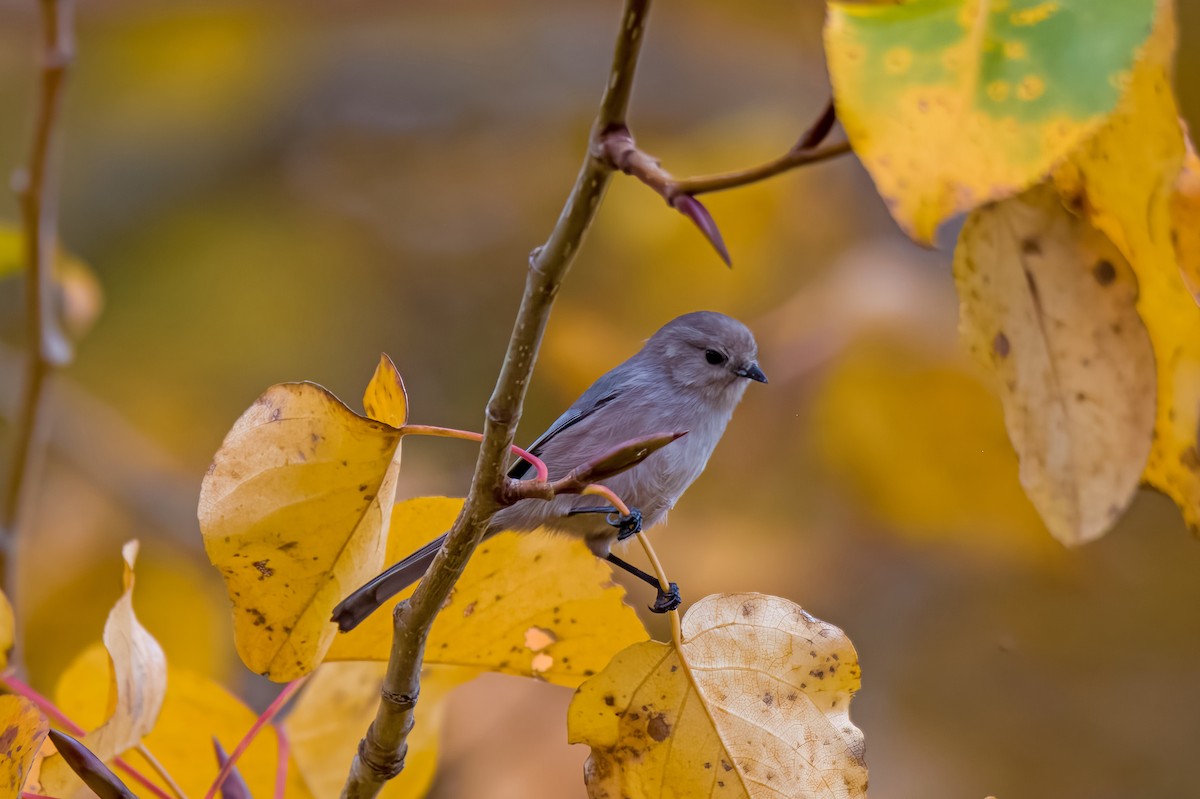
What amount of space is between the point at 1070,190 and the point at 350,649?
849mm

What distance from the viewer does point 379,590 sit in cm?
141

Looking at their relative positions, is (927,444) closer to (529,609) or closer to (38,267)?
(529,609)

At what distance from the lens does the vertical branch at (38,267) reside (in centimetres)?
159

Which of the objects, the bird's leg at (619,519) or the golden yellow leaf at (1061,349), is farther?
the bird's leg at (619,519)

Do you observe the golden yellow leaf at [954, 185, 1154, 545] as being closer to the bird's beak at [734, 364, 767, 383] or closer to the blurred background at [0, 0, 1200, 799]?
the bird's beak at [734, 364, 767, 383]

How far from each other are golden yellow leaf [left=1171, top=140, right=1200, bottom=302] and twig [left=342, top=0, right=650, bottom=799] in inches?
17.0

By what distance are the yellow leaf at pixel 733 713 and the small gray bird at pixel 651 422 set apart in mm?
555

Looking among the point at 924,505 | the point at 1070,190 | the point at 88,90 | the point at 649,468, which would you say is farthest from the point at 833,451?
the point at 88,90

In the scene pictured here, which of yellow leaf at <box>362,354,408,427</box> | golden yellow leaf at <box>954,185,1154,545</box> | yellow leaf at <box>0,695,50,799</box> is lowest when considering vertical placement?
yellow leaf at <box>0,695,50,799</box>

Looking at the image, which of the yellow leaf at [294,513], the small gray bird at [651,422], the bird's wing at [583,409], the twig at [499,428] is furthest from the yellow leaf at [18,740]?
the bird's wing at [583,409]

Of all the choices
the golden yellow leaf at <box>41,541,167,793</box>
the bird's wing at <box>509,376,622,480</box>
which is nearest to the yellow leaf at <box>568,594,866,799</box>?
the golden yellow leaf at <box>41,541,167,793</box>

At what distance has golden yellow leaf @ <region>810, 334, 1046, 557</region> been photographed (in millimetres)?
2475

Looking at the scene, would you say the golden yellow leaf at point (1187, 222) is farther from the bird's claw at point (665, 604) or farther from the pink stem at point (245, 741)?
the pink stem at point (245, 741)

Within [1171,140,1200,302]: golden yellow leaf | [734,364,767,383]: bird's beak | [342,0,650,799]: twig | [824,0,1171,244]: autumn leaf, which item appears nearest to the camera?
[824,0,1171,244]: autumn leaf
